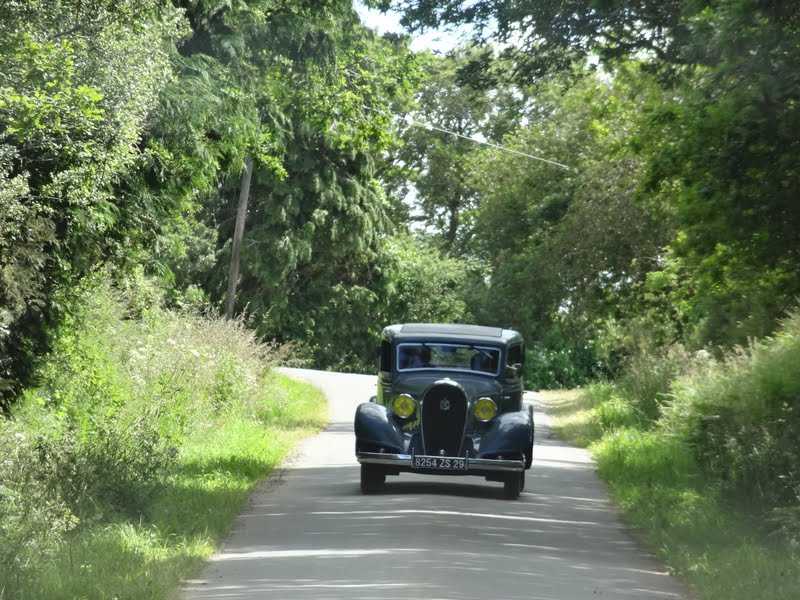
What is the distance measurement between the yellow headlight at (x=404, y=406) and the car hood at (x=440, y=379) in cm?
10

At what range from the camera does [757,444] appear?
16672 millimetres

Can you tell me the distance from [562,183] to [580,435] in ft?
→ 46.5

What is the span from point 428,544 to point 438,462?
453 cm

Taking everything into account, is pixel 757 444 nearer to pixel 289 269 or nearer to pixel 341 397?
pixel 341 397

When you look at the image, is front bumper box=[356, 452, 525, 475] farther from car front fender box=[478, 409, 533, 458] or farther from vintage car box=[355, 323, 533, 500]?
car front fender box=[478, 409, 533, 458]

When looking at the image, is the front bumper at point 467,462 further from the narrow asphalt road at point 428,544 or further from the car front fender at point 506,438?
the narrow asphalt road at point 428,544

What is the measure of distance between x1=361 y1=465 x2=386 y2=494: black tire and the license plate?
827mm

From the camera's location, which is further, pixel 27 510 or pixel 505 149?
pixel 505 149

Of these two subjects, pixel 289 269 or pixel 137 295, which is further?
pixel 289 269

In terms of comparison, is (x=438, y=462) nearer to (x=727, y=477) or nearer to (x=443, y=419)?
(x=443, y=419)

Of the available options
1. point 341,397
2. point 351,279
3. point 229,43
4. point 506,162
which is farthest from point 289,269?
point 229,43

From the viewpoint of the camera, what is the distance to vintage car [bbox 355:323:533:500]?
19078 mm

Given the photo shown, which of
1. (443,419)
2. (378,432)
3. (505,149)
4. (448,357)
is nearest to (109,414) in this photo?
(378,432)

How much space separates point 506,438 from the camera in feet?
62.6
